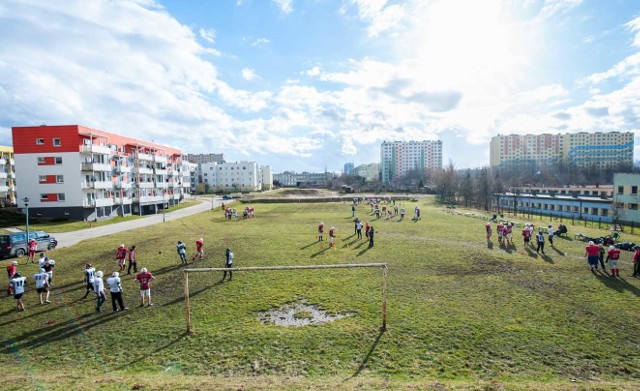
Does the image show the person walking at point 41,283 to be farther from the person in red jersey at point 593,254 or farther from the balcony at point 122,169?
the balcony at point 122,169

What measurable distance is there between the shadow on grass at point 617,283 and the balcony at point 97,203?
58.2 m

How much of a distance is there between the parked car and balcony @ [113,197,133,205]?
26.8 m

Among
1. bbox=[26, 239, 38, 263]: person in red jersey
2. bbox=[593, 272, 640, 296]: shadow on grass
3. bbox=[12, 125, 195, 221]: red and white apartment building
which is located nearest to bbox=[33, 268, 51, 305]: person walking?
bbox=[26, 239, 38, 263]: person in red jersey

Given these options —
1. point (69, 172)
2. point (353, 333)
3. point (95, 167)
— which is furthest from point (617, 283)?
point (69, 172)

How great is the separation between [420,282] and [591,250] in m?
11.3

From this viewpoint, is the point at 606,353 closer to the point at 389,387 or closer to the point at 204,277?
the point at 389,387

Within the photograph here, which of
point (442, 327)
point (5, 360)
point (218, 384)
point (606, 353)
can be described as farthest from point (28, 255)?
point (606, 353)

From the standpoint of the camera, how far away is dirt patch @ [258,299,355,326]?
13.3 meters

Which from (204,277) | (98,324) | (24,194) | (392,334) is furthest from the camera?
(24,194)

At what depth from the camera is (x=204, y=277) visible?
19.3 m

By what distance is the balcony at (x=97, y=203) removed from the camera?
46.6 meters

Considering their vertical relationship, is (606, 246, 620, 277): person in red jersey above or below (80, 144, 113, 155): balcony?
below

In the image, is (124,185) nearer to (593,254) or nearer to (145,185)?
(145,185)

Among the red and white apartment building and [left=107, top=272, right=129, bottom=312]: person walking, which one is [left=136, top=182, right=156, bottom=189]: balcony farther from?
[left=107, top=272, right=129, bottom=312]: person walking
